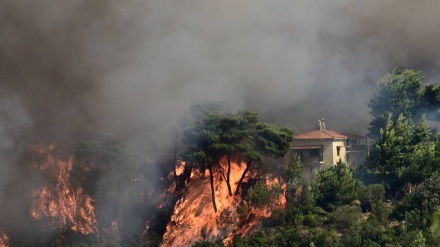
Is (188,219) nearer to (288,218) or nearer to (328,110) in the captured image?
(288,218)

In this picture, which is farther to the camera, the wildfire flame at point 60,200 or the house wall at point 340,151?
the house wall at point 340,151

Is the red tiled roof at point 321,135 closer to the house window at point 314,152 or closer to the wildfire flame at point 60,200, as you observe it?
the house window at point 314,152

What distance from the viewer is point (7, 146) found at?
1844 centimetres

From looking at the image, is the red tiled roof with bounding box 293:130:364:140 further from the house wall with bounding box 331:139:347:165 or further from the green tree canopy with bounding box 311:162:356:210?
the green tree canopy with bounding box 311:162:356:210

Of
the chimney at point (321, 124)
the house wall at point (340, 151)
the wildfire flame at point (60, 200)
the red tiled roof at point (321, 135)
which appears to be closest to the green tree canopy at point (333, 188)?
the house wall at point (340, 151)

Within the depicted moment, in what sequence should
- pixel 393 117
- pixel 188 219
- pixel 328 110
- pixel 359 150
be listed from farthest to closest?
1. pixel 328 110
2. pixel 359 150
3. pixel 393 117
4. pixel 188 219

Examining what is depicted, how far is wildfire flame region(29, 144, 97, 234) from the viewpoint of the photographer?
19188 millimetres

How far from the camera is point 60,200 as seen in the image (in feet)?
64.2

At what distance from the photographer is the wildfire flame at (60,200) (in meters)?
19.2

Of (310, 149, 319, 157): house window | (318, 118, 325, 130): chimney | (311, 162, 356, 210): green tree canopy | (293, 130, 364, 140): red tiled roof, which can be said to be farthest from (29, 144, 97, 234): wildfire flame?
(318, 118, 325, 130): chimney

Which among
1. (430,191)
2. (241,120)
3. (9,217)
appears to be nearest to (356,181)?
(430,191)

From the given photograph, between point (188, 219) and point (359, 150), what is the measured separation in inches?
254

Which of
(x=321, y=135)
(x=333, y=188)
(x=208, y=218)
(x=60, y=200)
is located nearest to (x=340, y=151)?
(x=321, y=135)

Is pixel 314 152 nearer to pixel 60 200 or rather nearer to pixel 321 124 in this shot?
pixel 321 124
